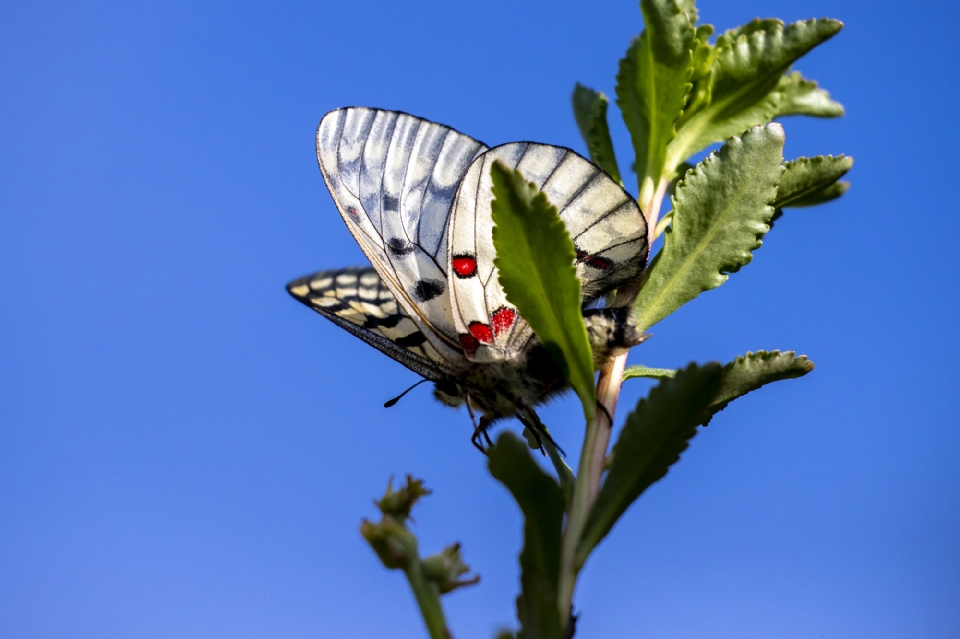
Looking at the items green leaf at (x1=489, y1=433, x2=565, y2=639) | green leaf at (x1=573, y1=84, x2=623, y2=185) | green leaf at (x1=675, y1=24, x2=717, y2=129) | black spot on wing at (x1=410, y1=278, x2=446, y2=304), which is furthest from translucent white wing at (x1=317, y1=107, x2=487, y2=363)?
green leaf at (x1=489, y1=433, x2=565, y2=639)

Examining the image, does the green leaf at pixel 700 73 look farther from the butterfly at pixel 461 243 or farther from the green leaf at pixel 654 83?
the butterfly at pixel 461 243

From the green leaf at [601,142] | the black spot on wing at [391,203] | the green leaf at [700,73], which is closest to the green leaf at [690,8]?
the green leaf at [700,73]

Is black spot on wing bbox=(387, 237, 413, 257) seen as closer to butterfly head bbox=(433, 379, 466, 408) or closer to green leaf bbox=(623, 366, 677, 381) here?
butterfly head bbox=(433, 379, 466, 408)

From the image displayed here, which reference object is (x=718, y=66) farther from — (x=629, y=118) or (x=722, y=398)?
(x=722, y=398)

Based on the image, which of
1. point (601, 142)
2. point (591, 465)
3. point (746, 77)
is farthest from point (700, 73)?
point (591, 465)

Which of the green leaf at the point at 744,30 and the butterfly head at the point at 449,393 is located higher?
the green leaf at the point at 744,30

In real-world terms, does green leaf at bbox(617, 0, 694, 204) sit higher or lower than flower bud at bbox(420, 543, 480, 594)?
higher

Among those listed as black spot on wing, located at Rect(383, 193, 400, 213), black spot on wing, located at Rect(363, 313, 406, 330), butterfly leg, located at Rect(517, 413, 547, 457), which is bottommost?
butterfly leg, located at Rect(517, 413, 547, 457)

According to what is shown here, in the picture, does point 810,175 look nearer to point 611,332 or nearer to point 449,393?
point 611,332
